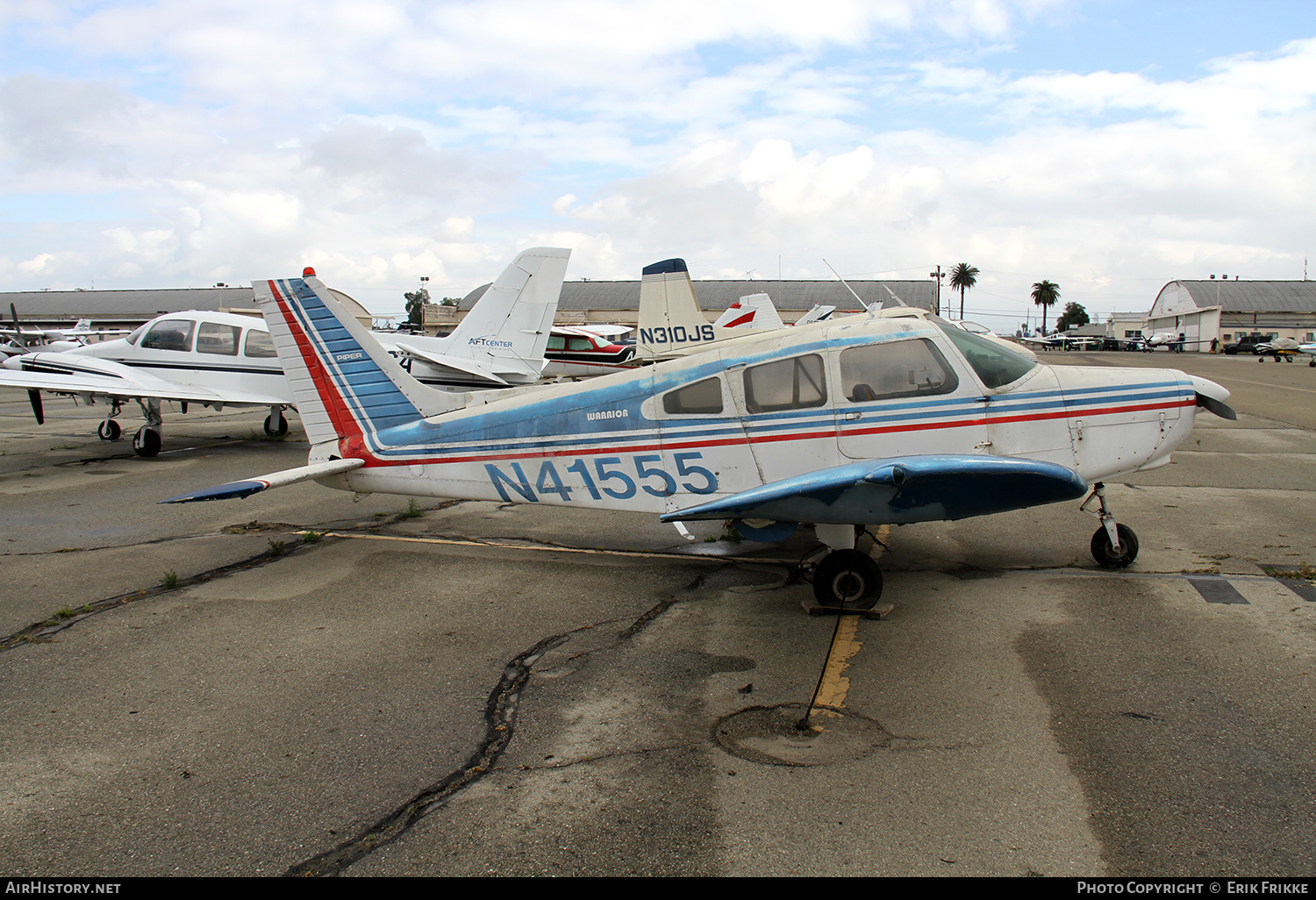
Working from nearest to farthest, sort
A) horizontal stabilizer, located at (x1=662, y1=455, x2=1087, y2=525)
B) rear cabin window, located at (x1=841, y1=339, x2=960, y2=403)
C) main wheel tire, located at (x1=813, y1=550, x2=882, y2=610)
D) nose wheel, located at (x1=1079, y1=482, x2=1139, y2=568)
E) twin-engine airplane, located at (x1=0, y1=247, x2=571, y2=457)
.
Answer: horizontal stabilizer, located at (x1=662, y1=455, x2=1087, y2=525) → main wheel tire, located at (x1=813, y1=550, x2=882, y2=610) → rear cabin window, located at (x1=841, y1=339, x2=960, y2=403) → nose wheel, located at (x1=1079, y1=482, x2=1139, y2=568) → twin-engine airplane, located at (x1=0, y1=247, x2=571, y2=457)

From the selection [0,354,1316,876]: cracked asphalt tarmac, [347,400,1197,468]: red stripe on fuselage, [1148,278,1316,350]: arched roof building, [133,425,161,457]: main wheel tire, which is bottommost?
[0,354,1316,876]: cracked asphalt tarmac

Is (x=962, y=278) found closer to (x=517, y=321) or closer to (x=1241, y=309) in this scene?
(x=1241, y=309)

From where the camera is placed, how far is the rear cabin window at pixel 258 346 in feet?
44.2

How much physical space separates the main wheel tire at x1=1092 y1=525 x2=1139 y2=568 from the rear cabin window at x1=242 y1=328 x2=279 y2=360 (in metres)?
12.8

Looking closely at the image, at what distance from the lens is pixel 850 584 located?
5.39 meters

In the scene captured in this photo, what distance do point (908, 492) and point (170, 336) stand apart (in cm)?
1394

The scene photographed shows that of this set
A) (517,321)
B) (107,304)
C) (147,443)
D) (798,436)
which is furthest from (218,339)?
(107,304)

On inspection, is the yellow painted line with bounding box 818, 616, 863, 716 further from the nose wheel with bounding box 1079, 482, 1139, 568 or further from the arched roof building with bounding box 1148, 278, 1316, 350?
the arched roof building with bounding box 1148, 278, 1316, 350

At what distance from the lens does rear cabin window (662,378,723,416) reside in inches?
230

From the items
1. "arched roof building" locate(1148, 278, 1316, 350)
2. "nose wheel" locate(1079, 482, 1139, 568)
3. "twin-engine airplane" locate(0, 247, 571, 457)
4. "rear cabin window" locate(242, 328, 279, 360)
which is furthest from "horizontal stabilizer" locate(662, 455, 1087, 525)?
"arched roof building" locate(1148, 278, 1316, 350)

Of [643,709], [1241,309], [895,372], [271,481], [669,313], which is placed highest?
[1241,309]

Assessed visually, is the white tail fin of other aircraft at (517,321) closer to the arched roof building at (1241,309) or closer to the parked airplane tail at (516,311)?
the parked airplane tail at (516,311)
